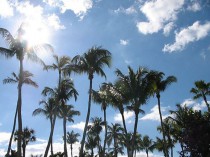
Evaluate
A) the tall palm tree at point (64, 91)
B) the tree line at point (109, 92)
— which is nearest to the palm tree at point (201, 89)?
the tree line at point (109, 92)

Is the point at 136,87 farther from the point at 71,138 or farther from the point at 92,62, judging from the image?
the point at 71,138

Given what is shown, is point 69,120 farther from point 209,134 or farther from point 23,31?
point 209,134

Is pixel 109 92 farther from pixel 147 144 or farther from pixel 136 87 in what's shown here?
pixel 147 144

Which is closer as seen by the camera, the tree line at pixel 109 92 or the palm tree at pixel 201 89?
the tree line at pixel 109 92

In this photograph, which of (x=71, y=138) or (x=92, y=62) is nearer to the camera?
(x=92, y=62)

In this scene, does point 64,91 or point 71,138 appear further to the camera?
point 71,138

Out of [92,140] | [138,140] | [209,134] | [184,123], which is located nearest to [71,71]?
[184,123]

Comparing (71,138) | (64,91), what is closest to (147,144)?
(71,138)

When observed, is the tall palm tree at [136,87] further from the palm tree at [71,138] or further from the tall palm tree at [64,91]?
the palm tree at [71,138]

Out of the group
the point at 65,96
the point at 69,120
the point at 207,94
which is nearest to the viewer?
the point at 65,96

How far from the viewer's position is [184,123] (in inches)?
1051

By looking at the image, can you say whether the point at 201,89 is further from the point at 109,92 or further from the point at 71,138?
the point at 71,138

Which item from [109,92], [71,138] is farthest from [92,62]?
[71,138]

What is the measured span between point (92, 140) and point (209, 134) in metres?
44.5
